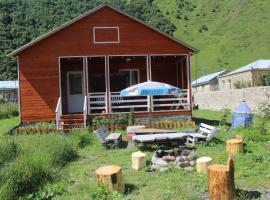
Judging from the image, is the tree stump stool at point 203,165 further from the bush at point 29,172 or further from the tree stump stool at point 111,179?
the bush at point 29,172

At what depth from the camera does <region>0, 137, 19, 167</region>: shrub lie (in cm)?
1149

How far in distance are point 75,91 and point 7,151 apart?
12485mm

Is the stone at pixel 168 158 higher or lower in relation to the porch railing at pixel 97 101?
lower

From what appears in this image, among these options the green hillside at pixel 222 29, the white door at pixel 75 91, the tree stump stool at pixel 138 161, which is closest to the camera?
the tree stump stool at pixel 138 161

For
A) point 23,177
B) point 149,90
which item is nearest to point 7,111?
point 149,90

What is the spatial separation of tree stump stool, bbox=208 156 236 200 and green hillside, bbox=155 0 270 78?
220ft

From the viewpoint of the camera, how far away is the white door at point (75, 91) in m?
24.1

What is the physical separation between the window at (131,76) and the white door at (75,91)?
241 cm

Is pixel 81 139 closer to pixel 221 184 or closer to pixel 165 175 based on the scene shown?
pixel 165 175

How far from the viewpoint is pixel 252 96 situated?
29234 mm

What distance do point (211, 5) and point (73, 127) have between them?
86731 millimetres

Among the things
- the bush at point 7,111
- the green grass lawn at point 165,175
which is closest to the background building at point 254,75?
the bush at point 7,111

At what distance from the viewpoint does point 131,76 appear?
24969 millimetres

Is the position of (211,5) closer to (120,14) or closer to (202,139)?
(120,14)
